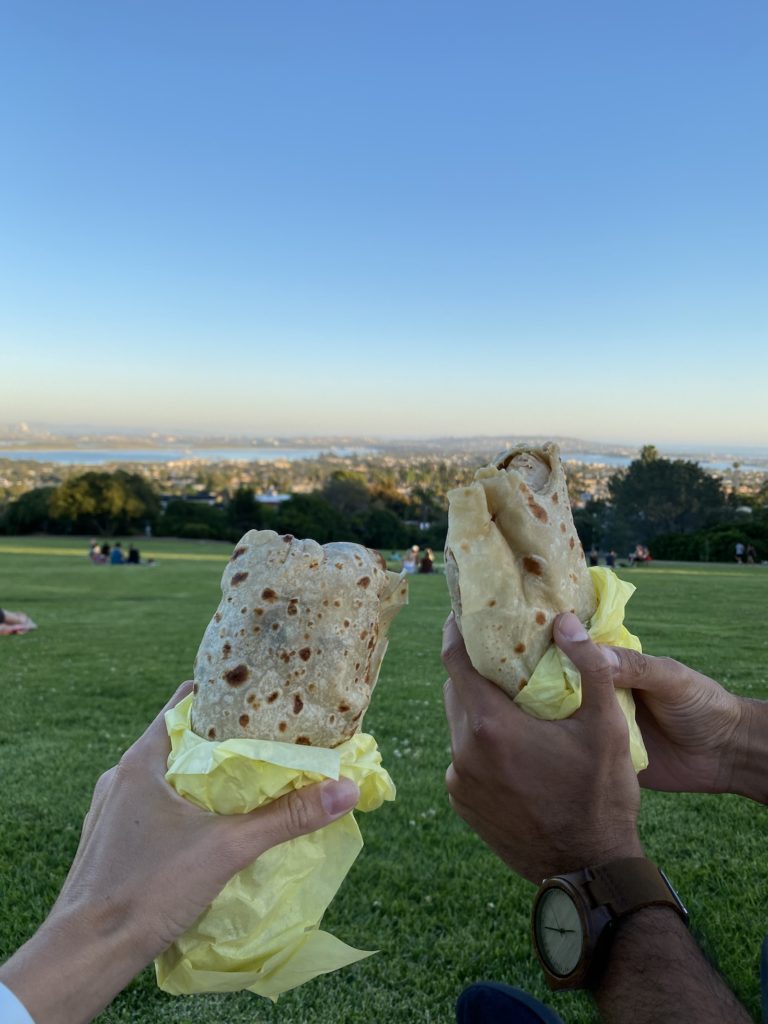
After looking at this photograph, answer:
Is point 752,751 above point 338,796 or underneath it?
underneath

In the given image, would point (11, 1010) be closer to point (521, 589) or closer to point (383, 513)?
point (521, 589)

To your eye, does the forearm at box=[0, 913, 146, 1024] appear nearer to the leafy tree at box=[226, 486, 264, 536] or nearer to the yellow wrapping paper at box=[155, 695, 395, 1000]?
the yellow wrapping paper at box=[155, 695, 395, 1000]

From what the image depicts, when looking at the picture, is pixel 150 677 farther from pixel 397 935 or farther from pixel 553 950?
pixel 553 950

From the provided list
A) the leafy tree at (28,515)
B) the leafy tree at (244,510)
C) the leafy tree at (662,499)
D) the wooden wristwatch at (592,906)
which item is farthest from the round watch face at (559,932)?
the leafy tree at (28,515)

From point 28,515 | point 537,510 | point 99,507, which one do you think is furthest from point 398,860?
point 28,515

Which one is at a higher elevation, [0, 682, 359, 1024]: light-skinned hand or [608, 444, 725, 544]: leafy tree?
[0, 682, 359, 1024]: light-skinned hand

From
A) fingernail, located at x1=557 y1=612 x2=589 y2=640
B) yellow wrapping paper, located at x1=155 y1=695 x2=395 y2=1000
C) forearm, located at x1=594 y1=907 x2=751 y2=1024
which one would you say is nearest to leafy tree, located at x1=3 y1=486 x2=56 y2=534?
yellow wrapping paper, located at x1=155 y1=695 x2=395 y2=1000
